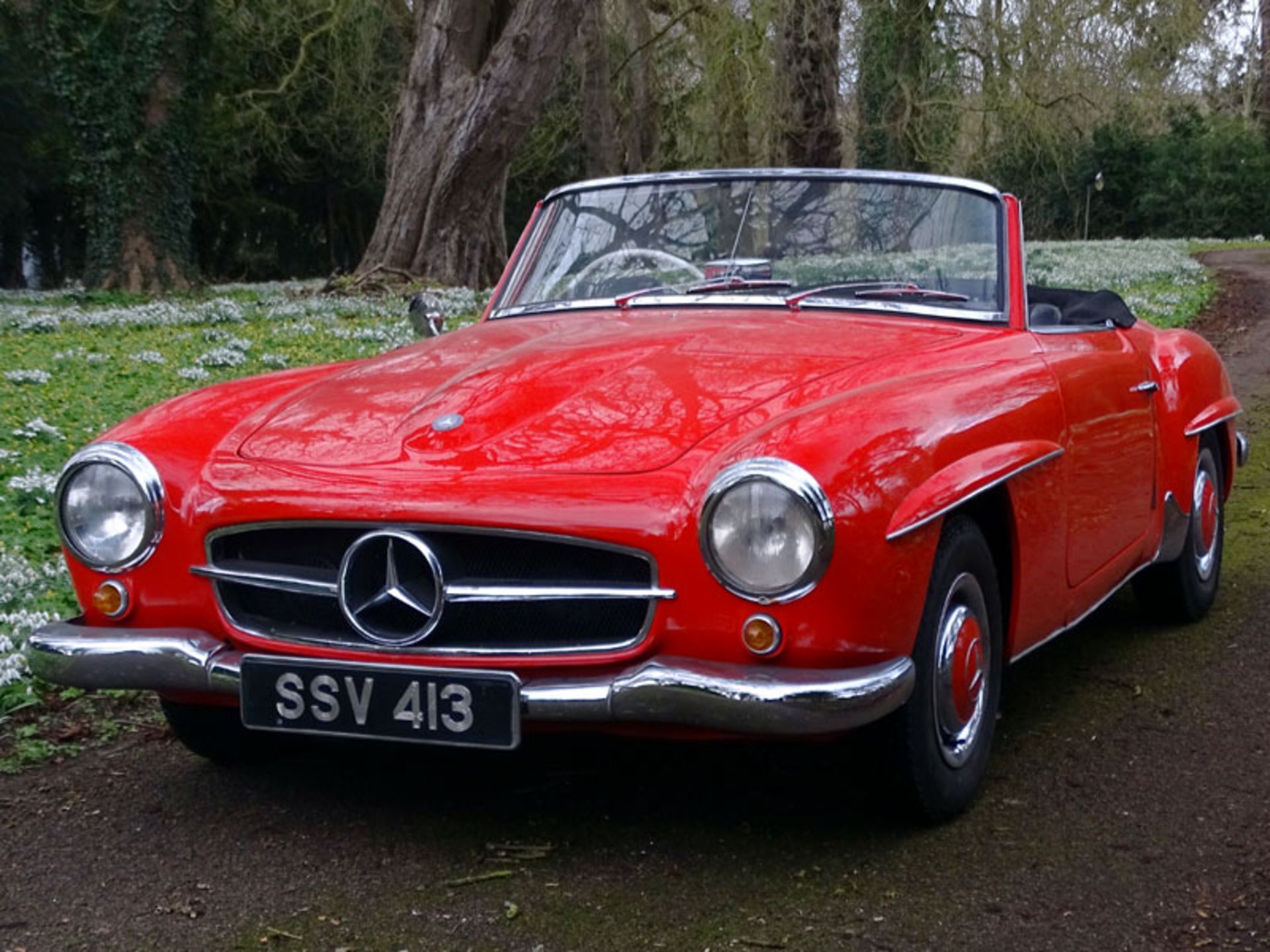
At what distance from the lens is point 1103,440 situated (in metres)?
4.27

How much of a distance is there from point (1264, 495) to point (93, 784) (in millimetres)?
5346

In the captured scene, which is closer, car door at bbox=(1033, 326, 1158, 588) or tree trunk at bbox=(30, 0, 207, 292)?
car door at bbox=(1033, 326, 1158, 588)

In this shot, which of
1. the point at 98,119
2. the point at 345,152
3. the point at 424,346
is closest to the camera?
the point at 424,346

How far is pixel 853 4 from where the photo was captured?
22781 millimetres

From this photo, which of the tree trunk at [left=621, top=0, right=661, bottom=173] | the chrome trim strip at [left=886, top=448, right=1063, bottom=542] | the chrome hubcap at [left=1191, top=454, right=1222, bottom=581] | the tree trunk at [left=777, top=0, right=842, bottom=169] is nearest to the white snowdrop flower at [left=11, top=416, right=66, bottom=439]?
the chrome hubcap at [left=1191, top=454, right=1222, bottom=581]

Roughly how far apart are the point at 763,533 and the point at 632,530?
0.81 feet

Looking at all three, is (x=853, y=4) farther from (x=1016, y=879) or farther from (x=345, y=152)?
(x=1016, y=879)

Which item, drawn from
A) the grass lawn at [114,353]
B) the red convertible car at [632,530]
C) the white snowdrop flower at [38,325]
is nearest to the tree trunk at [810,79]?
the grass lawn at [114,353]

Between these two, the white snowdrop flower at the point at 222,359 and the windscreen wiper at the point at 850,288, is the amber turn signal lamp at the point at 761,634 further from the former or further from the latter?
the white snowdrop flower at the point at 222,359

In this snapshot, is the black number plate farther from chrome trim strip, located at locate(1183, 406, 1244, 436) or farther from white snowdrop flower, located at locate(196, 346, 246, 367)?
white snowdrop flower, located at locate(196, 346, 246, 367)

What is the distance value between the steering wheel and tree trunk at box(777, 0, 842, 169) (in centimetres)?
1569

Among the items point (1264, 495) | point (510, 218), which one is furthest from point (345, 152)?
point (1264, 495)

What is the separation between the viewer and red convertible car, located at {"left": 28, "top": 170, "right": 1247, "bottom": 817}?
10.1ft

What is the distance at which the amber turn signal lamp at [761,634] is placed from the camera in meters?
3.05
